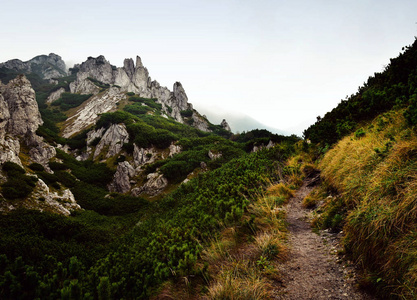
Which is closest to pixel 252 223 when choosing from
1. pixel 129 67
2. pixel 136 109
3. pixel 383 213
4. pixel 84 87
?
pixel 383 213

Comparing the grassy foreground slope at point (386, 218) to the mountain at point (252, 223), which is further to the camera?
the mountain at point (252, 223)

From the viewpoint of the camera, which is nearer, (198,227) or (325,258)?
(325,258)

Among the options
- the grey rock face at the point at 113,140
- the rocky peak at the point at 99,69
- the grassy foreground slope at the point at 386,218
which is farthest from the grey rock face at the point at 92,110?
the grassy foreground slope at the point at 386,218

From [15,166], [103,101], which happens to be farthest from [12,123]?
[103,101]

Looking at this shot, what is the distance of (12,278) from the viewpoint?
12.9ft

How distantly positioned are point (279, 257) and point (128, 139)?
3196 inches

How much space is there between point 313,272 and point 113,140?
280 ft

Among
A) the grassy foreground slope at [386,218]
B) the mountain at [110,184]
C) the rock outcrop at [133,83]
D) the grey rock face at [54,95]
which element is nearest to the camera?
the grassy foreground slope at [386,218]

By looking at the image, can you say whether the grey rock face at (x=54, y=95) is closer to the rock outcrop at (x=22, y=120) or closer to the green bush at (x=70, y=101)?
the green bush at (x=70, y=101)

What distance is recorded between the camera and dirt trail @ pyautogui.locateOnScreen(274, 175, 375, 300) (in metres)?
3.11

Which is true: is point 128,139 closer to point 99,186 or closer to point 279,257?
point 99,186

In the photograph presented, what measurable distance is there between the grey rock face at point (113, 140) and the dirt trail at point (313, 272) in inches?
3117

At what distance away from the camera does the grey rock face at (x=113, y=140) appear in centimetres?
7459

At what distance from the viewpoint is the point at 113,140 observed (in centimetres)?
7781
